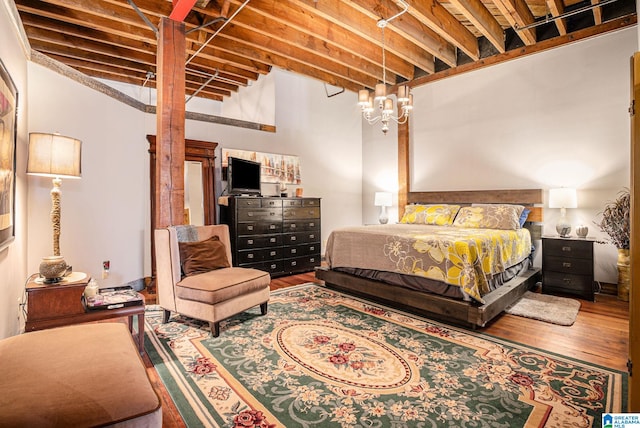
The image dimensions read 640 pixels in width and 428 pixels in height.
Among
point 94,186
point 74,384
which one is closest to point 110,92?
point 94,186

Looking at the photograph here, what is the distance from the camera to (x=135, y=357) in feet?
4.33

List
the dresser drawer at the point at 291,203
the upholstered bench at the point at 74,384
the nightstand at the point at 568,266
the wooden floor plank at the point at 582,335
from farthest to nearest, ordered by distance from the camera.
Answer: the dresser drawer at the point at 291,203 → the nightstand at the point at 568,266 → the wooden floor plank at the point at 582,335 → the upholstered bench at the point at 74,384

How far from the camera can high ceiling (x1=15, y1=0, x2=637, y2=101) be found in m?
3.47

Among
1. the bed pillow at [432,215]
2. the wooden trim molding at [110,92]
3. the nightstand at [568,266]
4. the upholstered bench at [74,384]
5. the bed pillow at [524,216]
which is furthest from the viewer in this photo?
the bed pillow at [432,215]

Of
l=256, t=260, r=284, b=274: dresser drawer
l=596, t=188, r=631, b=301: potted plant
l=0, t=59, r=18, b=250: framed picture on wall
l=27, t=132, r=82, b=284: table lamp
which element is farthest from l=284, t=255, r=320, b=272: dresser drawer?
l=596, t=188, r=631, b=301: potted plant

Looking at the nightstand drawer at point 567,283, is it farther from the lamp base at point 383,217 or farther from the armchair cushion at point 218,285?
the armchair cushion at point 218,285

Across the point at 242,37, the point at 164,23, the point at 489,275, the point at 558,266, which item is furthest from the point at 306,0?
the point at 558,266

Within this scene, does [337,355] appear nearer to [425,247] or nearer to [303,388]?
[303,388]

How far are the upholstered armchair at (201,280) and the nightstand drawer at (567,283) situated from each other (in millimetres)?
3317

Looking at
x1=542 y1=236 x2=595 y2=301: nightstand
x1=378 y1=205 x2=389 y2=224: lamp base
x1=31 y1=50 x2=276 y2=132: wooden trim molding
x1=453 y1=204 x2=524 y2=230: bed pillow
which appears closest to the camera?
x1=31 y1=50 x2=276 y2=132: wooden trim molding

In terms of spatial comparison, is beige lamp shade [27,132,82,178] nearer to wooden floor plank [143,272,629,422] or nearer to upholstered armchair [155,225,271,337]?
upholstered armchair [155,225,271,337]

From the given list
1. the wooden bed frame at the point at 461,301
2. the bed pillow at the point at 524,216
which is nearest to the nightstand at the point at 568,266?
the wooden bed frame at the point at 461,301

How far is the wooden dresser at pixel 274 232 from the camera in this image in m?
4.51

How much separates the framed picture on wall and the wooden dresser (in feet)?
8.09
